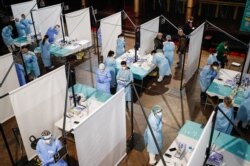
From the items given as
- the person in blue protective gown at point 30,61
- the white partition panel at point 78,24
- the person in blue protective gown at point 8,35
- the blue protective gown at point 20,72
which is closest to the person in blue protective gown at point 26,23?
the person in blue protective gown at point 8,35

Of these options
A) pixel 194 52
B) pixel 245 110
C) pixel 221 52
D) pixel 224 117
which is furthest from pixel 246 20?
pixel 224 117

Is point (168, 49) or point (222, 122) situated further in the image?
point (168, 49)

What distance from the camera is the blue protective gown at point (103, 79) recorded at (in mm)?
6117

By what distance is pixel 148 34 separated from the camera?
26.6 ft

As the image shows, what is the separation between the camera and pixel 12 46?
29.8 feet

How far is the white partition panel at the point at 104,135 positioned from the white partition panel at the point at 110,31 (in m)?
4.22

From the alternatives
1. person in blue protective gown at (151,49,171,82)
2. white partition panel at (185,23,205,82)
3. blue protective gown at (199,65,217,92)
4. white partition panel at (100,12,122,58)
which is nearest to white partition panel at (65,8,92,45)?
white partition panel at (100,12,122,58)

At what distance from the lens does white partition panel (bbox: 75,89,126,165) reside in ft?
11.6

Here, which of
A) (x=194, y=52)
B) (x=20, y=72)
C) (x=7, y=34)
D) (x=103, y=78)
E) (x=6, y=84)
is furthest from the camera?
(x=7, y=34)

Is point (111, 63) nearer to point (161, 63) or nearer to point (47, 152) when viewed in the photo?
point (161, 63)

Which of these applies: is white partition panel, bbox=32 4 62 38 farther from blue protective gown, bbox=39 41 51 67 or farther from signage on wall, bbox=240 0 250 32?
signage on wall, bbox=240 0 250 32

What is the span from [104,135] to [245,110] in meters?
3.08

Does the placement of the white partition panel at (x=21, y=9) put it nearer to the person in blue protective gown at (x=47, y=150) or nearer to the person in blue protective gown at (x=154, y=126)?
the person in blue protective gown at (x=47, y=150)

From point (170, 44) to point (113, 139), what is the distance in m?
3.94
